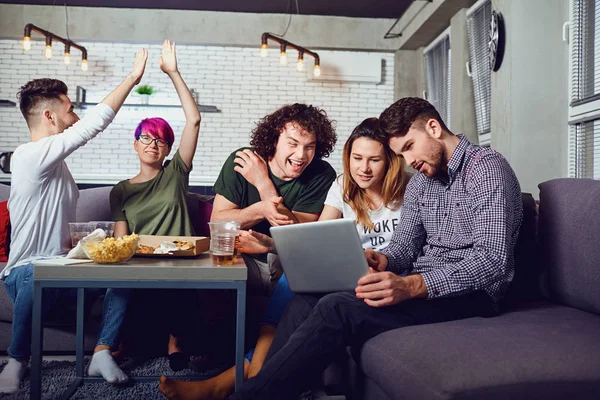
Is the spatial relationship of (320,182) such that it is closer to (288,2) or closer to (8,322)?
(8,322)

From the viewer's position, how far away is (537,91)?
4.20 meters

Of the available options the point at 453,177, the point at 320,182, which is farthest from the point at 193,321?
the point at 453,177

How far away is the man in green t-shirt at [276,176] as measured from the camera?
2.66m

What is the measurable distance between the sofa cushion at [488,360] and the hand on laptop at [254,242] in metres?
0.69

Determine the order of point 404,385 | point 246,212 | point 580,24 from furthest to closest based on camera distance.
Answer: point 580,24
point 246,212
point 404,385

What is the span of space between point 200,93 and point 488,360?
6.83 m

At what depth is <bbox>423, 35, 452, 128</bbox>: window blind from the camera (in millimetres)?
6672

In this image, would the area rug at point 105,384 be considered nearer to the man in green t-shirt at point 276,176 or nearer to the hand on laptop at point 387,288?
the man in green t-shirt at point 276,176

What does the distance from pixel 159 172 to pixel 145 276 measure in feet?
3.95

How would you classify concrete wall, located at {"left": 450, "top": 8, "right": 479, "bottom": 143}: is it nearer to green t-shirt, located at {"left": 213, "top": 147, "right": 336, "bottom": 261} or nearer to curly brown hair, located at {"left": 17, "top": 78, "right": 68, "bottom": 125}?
green t-shirt, located at {"left": 213, "top": 147, "right": 336, "bottom": 261}

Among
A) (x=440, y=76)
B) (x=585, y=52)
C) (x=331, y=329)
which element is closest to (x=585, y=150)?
(x=585, y=52)

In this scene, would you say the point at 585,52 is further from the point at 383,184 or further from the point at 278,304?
the point at 278,304

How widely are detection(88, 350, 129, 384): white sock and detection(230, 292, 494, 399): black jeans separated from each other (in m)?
0.91

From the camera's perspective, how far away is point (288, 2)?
6984 millimetres
